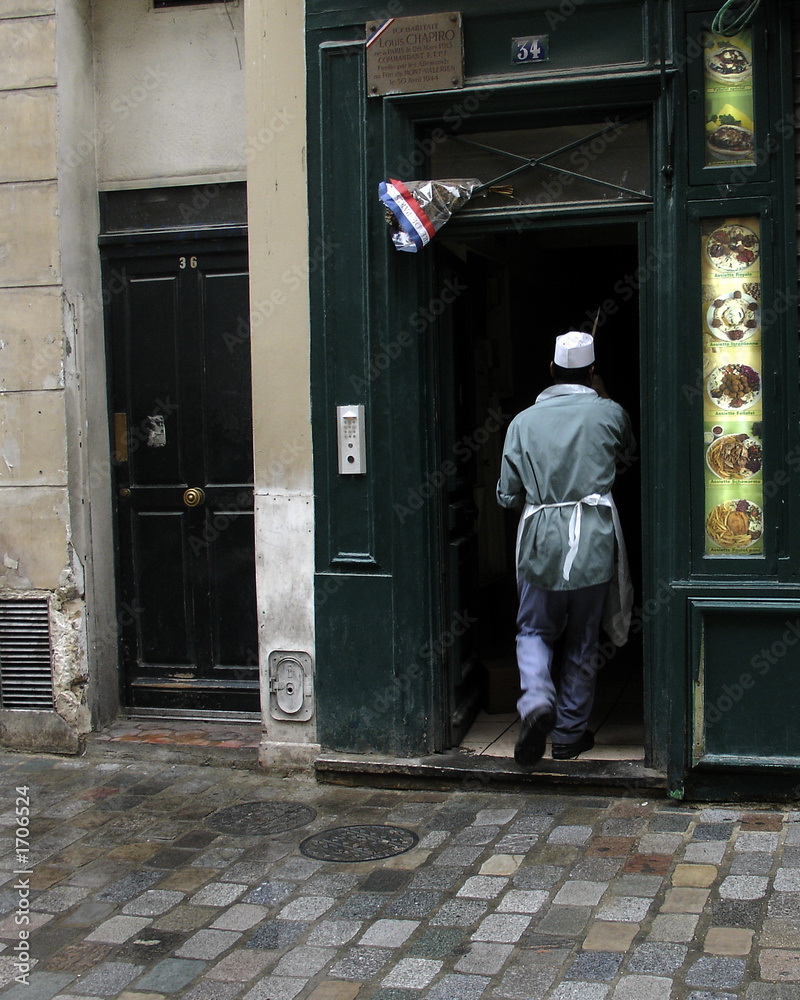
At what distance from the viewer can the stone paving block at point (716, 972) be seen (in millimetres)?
3477

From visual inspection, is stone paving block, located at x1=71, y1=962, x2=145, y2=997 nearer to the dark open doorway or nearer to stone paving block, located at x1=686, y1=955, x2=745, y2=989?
stone paving block, located at x1=686, y1=955, x2=745, y2=989

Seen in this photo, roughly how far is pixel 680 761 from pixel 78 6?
5.06 metres

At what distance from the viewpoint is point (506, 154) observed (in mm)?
5531

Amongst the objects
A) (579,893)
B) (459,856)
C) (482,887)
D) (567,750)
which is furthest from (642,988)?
(567,750)

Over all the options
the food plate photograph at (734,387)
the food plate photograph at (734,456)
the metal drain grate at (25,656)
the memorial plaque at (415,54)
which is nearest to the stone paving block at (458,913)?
the food plate photograph at (734,456)

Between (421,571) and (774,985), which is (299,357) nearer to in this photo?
(421,571)

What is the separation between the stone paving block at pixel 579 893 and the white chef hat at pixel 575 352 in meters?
2.46

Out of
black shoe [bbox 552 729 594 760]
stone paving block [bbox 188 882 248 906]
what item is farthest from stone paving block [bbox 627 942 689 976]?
black shoe [bbox 552 729 594 760]

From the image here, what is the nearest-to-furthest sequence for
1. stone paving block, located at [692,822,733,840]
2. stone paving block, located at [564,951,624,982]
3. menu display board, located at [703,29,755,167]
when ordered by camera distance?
stone paving block, located at [564,951,624,982], stone paving block, located at [692,822,733,840], menu display board, located at [703,29,755,167]

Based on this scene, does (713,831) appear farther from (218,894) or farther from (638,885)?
(218,894)

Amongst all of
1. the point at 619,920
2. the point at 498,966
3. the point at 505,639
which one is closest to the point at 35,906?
the point at 498,966

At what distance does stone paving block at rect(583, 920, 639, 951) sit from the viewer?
378 cm

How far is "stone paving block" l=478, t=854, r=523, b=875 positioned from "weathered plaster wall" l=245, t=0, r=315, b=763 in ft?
4.98

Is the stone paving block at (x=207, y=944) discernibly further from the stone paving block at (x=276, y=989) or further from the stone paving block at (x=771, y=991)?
the stone paving block at (x=771, y=991)
